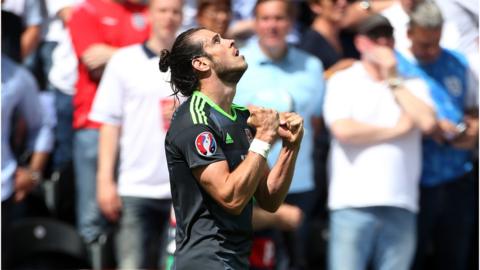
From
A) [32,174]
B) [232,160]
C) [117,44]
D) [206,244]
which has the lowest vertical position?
[32,174]

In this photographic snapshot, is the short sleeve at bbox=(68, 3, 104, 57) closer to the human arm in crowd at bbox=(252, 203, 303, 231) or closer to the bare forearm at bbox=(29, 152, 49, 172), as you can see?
the bare forearm at bbox=(29, 152, 49, 172)

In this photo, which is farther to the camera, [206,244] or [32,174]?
[32,174]

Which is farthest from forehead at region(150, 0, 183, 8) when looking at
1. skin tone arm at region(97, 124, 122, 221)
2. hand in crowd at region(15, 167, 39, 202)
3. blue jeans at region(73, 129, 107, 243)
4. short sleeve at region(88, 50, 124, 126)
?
hand in crowd at region(15, 167, 39, 202)

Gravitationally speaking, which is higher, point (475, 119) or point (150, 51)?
point (150, 51)

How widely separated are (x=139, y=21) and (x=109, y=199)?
→ 132cm

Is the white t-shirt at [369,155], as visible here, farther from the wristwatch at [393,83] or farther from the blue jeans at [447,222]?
the blue jeans at [447,222]

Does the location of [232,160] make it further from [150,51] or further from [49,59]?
[49,59]

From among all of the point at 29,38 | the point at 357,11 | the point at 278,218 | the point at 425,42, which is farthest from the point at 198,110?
the point at 357,11

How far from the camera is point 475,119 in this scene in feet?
25.3

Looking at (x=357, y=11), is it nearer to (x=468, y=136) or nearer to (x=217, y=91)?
(x=468, y=136)

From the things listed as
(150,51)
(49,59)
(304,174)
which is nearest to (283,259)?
(304,174)

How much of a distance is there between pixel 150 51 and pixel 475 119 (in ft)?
7.54

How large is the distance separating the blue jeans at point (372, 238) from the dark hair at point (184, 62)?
2.58 m

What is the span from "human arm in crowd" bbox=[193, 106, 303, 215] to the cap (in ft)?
9.15
